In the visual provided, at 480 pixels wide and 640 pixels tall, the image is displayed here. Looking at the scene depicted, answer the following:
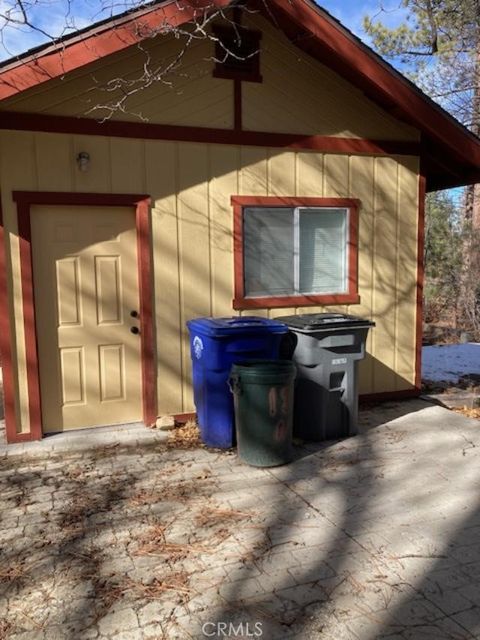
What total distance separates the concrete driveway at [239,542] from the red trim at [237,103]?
11.3ft

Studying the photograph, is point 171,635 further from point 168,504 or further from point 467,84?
point 467,84

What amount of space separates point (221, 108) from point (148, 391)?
10.1 feet

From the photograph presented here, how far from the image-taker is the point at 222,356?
488 cm

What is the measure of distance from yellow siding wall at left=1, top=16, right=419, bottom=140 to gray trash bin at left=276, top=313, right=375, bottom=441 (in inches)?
92.3

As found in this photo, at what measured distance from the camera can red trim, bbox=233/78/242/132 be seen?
572 centimetres

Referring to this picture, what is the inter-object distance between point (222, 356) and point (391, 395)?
9.35 feet

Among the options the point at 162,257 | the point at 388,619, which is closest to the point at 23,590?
the point at 388,619

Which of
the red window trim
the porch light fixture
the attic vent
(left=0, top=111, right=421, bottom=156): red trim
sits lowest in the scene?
the red window trim

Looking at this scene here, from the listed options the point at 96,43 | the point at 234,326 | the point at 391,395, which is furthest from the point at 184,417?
the point at 96,43

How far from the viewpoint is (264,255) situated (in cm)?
603

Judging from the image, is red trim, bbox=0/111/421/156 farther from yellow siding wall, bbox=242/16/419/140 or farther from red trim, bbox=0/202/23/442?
red trim, bbox=0/202/23/442

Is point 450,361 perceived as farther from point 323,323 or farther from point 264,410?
point 264,410

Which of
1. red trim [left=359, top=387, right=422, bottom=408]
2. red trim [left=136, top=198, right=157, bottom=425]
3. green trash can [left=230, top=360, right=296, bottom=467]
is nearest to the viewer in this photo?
green trash can [left=230, top=360, right=296, bottom=467]

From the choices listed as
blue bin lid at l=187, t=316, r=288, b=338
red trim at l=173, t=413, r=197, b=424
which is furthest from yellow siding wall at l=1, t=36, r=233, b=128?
red trim at l=173, t=413, r=197, b=424
